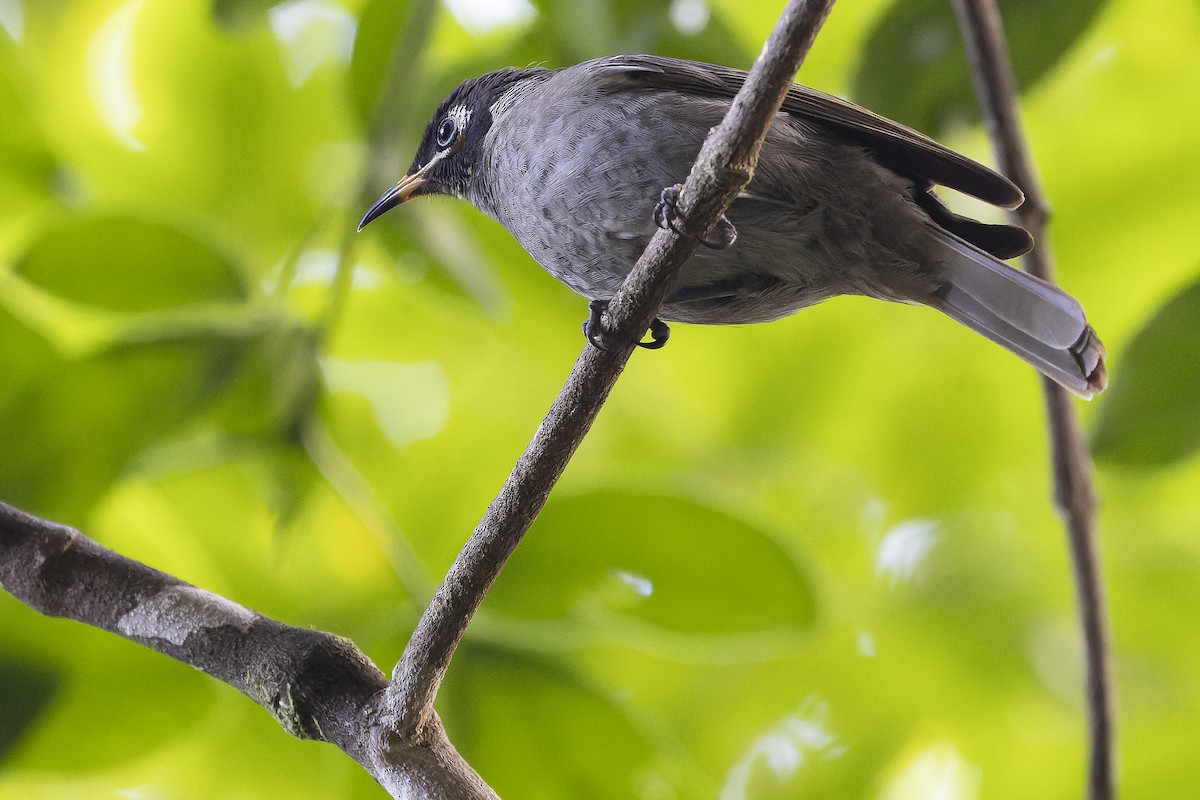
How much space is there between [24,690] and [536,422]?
70 centimetres

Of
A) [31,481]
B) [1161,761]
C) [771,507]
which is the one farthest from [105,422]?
[1161,761]

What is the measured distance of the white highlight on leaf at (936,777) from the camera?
4.30 ft

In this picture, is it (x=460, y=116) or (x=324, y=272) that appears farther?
(x=324, y=272)

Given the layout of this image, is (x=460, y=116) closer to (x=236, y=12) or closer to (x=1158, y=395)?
(x=236, y=12)

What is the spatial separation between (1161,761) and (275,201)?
140 centimetres

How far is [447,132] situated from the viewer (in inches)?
49.4

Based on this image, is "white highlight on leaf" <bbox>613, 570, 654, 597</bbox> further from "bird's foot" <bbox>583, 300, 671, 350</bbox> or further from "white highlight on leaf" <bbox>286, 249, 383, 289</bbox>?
"white highlight on leaf" <bbox>286, 249, 383, 289</bbox>

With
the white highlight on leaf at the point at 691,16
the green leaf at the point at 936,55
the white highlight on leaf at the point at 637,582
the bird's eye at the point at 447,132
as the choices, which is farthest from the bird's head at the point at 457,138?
the white highlight on leaf at the point at 637,582

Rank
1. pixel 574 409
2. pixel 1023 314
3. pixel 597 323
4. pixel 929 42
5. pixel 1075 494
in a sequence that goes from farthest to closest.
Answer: pixel 929 42, pixel 1075 494, pixel 1023 314, pixel 597 323, pixel 574 409

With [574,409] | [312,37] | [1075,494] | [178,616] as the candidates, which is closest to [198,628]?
[178,616]

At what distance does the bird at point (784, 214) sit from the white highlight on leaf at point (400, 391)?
1.66 feet

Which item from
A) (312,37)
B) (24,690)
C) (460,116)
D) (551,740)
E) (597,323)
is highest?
(597,323)

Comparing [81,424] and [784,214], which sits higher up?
[784,214]

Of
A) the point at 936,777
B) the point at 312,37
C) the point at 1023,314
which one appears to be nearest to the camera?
the point at 1023,314
